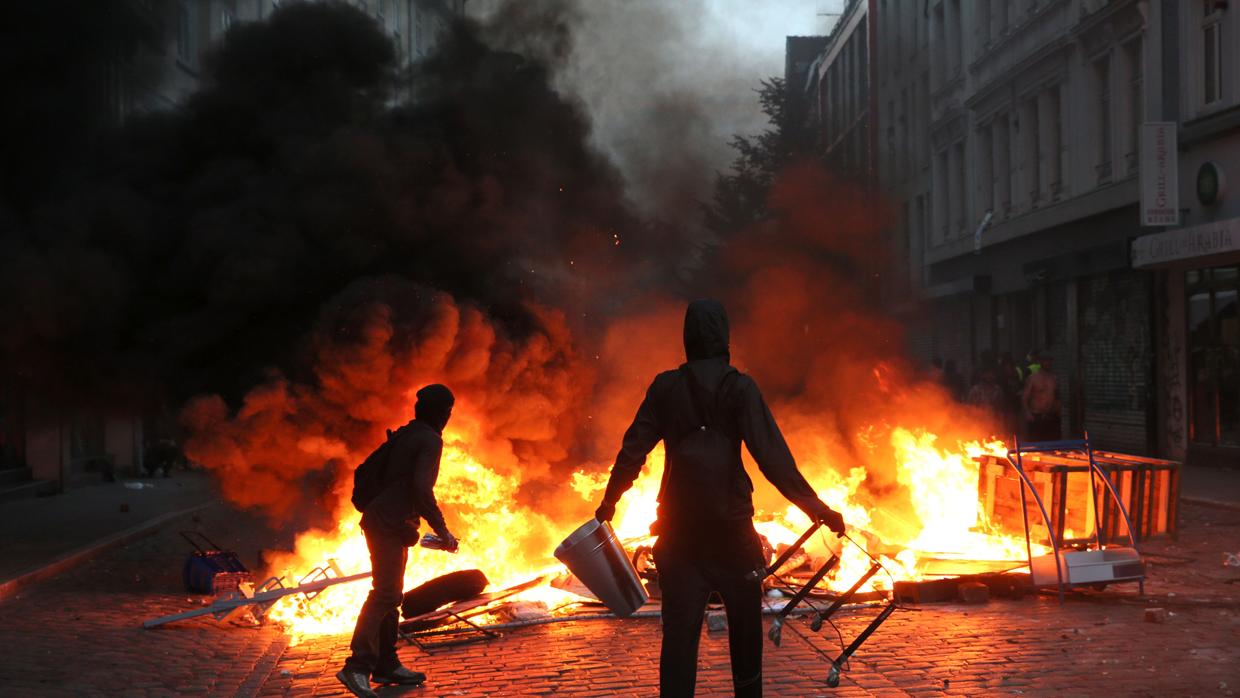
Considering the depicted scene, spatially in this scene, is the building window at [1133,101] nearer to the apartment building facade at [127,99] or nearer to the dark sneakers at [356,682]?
the apartment building facade at [127,99]

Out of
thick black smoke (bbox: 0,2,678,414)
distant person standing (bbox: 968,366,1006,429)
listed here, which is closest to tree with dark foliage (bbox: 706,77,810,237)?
thick black smoke (bbox: 0,2,678,414)

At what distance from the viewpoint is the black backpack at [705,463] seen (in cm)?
481

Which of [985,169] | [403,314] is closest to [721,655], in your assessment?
[403,314]

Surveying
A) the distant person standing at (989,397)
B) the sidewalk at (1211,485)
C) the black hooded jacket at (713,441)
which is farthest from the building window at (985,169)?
the black hooded jacket at (713,441)

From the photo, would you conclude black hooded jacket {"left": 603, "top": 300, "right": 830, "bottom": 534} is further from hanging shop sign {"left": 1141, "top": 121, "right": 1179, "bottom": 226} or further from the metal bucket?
hanging shop sign {"left": 1141, "top": 121, "right": 1179, "bottom": 226}

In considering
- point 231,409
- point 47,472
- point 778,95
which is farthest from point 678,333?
point 47,472

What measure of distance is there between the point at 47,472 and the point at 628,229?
11321 millimetres

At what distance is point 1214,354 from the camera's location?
18609 millimetres

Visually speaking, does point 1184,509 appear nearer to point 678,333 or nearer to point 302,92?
point 678,333

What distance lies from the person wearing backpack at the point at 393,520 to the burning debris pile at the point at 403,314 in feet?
6.86

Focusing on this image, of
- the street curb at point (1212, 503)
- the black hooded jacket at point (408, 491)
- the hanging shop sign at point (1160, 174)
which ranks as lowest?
the street curb at point (1212, 503)

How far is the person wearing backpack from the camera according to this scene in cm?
650

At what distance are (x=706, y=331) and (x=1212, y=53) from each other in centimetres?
1638

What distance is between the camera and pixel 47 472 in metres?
19.1
